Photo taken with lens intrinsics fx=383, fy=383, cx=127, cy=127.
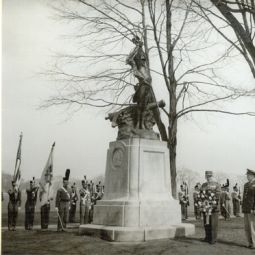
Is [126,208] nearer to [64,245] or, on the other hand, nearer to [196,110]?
[64,245]

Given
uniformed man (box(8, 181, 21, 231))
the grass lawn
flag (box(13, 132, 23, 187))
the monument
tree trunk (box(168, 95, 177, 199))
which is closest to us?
the grass lawn

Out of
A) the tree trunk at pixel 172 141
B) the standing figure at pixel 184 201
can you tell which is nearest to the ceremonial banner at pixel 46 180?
the tree trunk at pixel 172 141

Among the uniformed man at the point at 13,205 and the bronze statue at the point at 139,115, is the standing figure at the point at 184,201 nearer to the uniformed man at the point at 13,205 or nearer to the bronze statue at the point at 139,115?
the uniformed man at the point at 13,205

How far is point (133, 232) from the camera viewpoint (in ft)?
27.1

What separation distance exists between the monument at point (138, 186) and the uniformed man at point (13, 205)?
15.1 ft

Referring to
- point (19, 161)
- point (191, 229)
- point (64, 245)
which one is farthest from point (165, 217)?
point (19, 161)

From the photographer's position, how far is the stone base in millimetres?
8227

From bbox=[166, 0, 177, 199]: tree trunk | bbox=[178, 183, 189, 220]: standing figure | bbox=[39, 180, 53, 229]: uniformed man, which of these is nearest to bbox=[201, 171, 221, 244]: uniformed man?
bbox=[166, 0, 177, 199]: tree trunk

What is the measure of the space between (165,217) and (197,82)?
26.1ft

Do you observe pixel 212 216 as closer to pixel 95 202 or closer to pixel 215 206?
pixel 215 206

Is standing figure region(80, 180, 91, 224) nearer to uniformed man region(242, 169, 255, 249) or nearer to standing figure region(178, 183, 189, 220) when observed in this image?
standing figure region(178, 183, 189, 220)

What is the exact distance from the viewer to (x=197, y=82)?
15953mm

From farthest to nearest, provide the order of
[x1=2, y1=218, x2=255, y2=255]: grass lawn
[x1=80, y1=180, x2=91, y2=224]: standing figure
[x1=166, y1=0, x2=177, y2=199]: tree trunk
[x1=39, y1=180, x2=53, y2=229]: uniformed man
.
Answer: [x1=80, y1=180, x2=91, y2=224]: standing figure < [x1=166, y1=0, x2=177, y2=199]: tree trunk < [x1=39, y1=180, x2=53, y2=229]: uniformed man < [x1=2, y1=218, x2=255, y2=255]: grass lawn

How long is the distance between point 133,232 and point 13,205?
6841 mm
